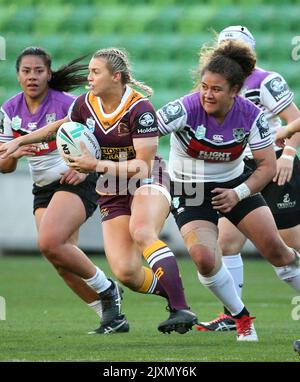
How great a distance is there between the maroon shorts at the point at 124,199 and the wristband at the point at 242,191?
56 centimetres

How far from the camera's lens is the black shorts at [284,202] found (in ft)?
25.4

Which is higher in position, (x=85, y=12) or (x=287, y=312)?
(x=85, y=12)

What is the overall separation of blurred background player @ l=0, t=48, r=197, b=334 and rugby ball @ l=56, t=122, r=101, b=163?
7 cm

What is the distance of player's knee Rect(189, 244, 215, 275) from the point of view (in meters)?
6.36

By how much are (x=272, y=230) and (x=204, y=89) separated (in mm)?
1011

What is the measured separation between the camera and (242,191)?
6477 mm

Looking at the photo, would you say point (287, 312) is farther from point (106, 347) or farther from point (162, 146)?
point (162, 146)

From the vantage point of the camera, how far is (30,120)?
7.54 metres

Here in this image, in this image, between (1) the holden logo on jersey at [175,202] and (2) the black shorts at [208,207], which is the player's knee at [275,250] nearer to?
(2) the black shorts at [208,207]

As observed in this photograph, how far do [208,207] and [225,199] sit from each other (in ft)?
0.84

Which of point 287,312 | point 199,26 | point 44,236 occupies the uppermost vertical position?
point 199,26

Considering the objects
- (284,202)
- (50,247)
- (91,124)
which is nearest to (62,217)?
(50,247)

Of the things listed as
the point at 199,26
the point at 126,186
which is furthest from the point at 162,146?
the point at 126,186

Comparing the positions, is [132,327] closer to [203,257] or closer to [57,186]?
[57,186]
